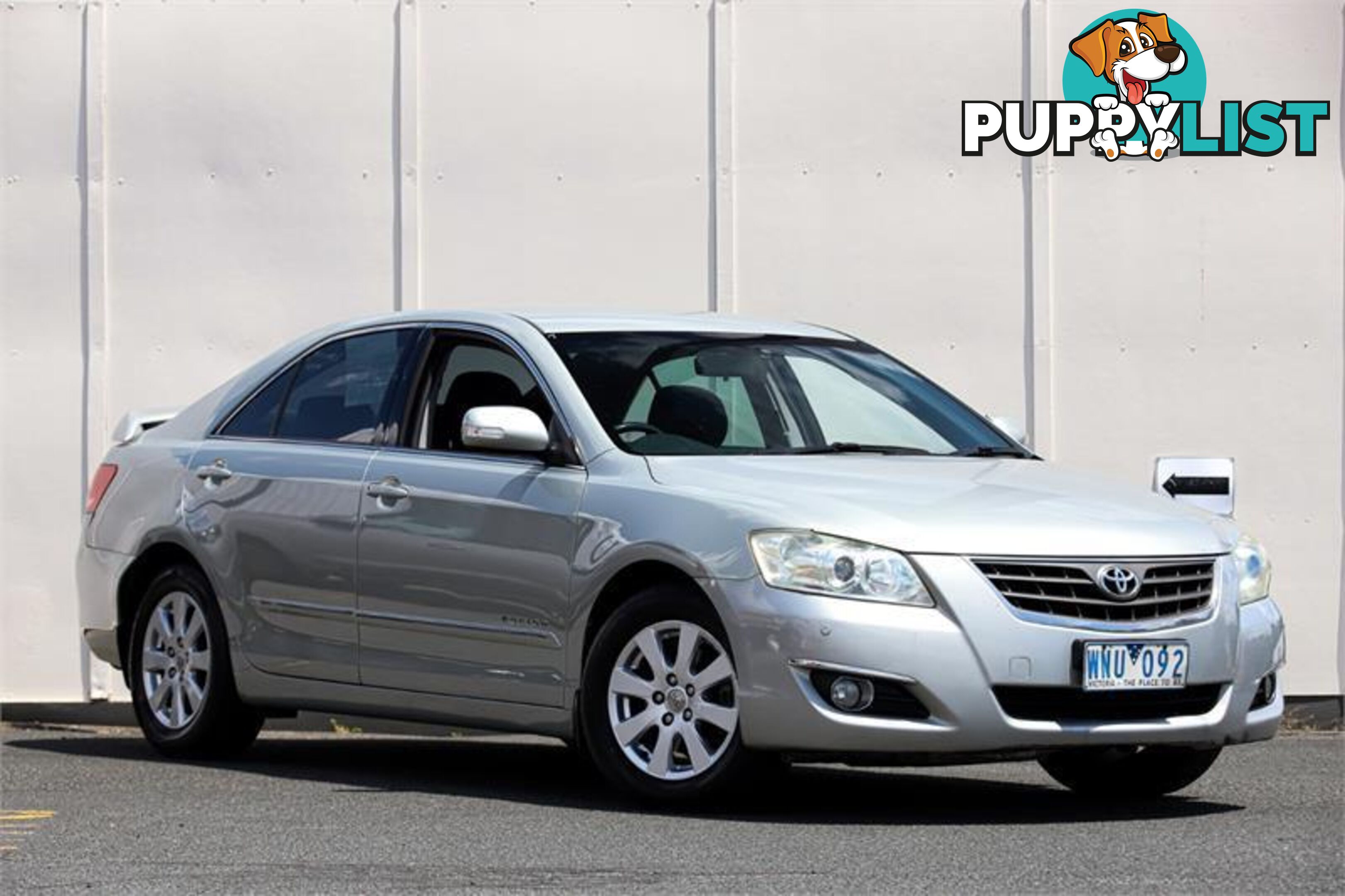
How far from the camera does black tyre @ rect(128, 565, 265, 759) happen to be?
1075 cm

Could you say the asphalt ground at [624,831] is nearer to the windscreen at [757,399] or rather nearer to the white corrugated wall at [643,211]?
the windscreen at [757,399]

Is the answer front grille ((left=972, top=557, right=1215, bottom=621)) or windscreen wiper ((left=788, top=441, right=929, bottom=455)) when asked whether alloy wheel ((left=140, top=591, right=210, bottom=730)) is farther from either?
front grille ((left=972, top=557, right=1215, bottom=621))

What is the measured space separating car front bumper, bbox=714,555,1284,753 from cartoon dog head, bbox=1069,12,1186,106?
17.7ft

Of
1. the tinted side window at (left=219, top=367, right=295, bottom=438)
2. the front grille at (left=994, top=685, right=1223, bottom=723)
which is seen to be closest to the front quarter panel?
the front grille at (left=994, top=685, right=1223, bottom=723)

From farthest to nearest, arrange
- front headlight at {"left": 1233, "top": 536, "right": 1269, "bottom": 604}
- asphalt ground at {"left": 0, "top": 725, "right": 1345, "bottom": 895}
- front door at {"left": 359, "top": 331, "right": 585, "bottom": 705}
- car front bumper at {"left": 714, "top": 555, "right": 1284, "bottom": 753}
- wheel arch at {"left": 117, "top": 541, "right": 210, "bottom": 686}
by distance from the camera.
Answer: wheel arch at {"left": 117, "top": 541, "right": 210, "bottom": 686}
front door at {"left": 359, "top": 331, "right": 585, "bottom": 705}
front headlight at {"left": 1233, "top": 536, "right": 1269, "bottom": 604}
car front bumper at {"left": 714, "top": 555, "right": 1284, "bottom": 753}
asphalt ground at {"left": 0, "top": 725, "right": 1345, "bottom": 895}

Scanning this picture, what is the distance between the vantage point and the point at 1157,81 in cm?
1333

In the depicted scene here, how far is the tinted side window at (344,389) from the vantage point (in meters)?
10.4

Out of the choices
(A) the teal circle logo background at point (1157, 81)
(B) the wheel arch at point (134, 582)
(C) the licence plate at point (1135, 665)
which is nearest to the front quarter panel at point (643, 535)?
(C) the licence plate at point (1135, 665)

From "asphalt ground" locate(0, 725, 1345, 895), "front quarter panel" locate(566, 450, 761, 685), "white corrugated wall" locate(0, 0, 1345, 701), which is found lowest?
"asphalt ground" locate(0, 725, 1345, 895)

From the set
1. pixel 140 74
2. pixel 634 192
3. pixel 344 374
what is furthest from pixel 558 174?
pixel 344 374

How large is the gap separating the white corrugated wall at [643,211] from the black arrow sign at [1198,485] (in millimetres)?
122

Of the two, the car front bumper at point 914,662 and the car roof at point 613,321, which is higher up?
the car roof at point 613,321

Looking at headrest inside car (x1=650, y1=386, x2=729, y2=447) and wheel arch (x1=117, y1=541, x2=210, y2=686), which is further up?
headrest inside car (x1=650, y1=386, x2=729, y2=447)

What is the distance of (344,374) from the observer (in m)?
10.7
